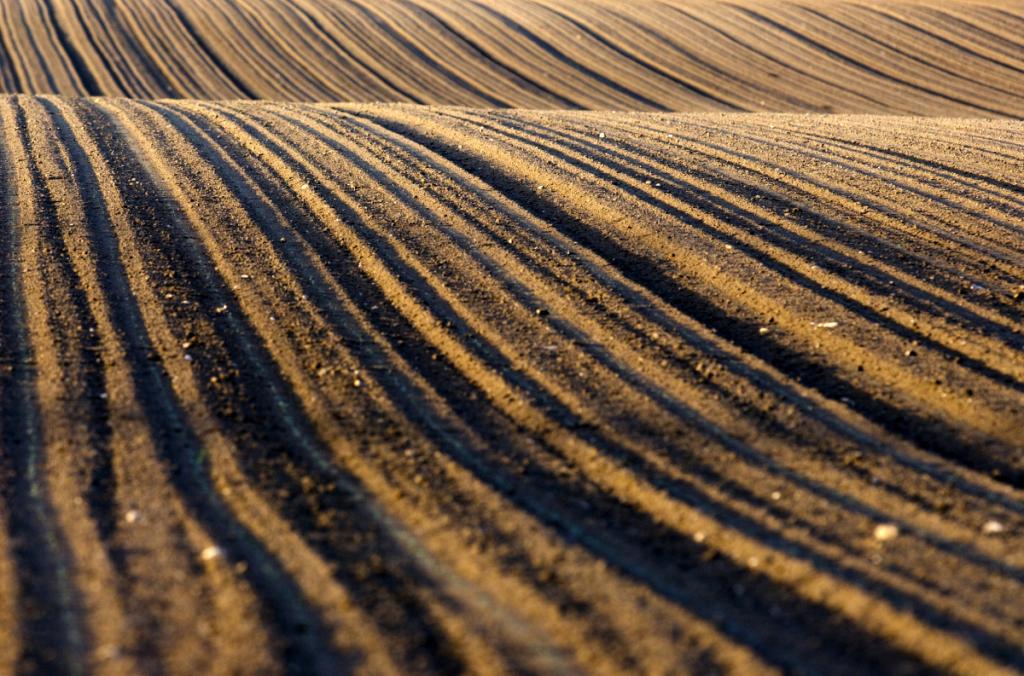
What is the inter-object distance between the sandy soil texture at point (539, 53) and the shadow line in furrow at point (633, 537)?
21686 mm

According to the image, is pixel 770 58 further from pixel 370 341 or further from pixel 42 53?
pixel 370 341

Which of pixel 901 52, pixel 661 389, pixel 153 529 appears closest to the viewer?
pixel 153 529

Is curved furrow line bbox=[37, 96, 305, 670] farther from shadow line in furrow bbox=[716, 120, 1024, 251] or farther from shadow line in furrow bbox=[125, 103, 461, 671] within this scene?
shadow line in furrow bbox=[716, 120, 1024, 251]

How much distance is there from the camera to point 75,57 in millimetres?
31359

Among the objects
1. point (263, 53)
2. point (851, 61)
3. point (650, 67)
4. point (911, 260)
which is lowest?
point (263, 53)

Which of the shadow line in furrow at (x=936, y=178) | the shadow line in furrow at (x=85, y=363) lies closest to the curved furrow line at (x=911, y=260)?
the shadow line in furrow at (x=936, y=178)

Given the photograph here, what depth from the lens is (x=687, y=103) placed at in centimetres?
2905

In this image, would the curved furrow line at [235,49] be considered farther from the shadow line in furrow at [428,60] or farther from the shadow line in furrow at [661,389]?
the shadow line in furrow at [661,389]

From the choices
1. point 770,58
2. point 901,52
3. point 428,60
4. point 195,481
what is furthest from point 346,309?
point 901,52

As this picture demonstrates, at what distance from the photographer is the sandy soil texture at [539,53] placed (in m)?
29.4

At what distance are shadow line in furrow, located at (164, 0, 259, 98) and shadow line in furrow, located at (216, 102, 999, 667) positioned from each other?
76.4 feet

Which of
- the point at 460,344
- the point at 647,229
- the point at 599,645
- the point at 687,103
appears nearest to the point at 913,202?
the point at 647,229

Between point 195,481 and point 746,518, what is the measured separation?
Answer: 127 inches

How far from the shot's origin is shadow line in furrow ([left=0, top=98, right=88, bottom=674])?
5.19 m
